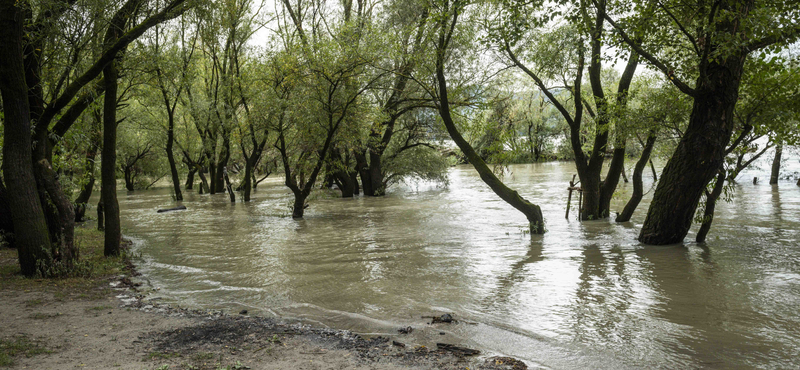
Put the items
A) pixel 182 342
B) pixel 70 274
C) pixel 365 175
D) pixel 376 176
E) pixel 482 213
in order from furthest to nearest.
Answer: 1. pixel 365 175
2. pixel 376 176
3. pixel 482 213
4. pixel 70 274
5. pixel 182 342

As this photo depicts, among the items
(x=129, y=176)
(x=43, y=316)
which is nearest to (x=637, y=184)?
(x=43, y=316)

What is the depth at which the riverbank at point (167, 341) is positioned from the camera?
503 cm

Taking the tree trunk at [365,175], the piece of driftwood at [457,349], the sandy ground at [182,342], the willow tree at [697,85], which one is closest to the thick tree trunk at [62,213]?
the sandy ground at [182,342]

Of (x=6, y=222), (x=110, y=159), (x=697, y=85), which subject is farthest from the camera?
(x=6, y=222)

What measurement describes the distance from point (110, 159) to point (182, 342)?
5.90 m

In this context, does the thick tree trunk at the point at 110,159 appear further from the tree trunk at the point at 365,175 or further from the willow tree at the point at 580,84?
the tree trunk at the point at 365,175

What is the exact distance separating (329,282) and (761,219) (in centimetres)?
1433

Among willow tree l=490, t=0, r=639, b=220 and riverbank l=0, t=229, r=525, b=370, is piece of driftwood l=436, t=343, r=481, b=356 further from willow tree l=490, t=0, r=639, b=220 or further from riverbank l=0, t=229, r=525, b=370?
willow tree l=490, t=0, r=639, b=220

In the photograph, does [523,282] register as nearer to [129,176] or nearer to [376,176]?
[376,176]

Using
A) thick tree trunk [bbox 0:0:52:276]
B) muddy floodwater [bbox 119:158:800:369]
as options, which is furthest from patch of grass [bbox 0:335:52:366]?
thick tree trunk [bbox 0:0:52:276]

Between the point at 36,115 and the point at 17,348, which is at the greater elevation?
the point at 36,115

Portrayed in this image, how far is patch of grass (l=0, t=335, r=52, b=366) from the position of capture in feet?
15.9

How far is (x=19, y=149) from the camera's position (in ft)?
26.0

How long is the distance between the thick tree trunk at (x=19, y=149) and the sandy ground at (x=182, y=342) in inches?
51.8
